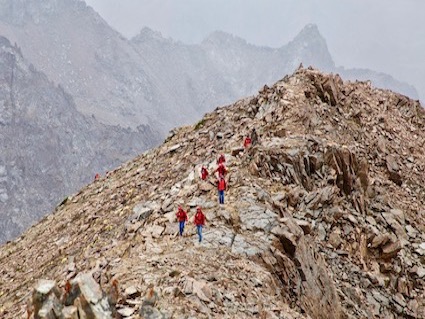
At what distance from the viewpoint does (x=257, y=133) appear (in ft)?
97.1

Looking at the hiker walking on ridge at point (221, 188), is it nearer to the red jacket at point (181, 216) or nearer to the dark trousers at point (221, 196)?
the dark trousers at point (221, 196)

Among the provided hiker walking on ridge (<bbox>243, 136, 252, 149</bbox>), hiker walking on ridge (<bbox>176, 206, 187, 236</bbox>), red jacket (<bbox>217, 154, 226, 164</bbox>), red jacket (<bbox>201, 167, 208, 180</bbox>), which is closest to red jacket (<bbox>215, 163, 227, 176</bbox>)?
red jacket (<bbox>201, 167, 208, 180</bbox>)

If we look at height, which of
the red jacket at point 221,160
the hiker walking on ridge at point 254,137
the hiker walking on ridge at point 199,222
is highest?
the hiker walking on ridge at point 254,137

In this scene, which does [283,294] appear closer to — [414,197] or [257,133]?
[257,133]

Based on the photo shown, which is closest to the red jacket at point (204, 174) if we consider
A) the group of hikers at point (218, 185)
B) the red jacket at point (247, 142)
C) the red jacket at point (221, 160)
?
the group of hikers at point (218, 185)

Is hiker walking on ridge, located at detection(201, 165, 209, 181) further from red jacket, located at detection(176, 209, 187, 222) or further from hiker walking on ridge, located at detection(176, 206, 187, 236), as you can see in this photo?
red jacket, located at detection(176, 209, 187, 222)

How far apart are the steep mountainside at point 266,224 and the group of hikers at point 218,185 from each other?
0.44m

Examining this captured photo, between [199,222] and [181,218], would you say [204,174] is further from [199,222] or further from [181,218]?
[199,222]

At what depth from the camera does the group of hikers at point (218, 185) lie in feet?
64.4

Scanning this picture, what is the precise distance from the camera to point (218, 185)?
22547 millimetres

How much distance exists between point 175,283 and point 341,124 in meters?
22.3

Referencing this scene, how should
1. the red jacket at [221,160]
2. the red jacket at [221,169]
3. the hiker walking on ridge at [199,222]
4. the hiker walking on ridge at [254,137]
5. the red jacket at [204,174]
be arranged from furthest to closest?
the hiker walking on ridge at [254,137], the red jacket at [221,160], the red jacket at [204,174], the red jacket at [221,169], the hiker walking on ridge at [199,222]

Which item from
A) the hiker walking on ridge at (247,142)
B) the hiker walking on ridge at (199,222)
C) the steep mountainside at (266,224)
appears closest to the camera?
the steep mountainside at (266,224)

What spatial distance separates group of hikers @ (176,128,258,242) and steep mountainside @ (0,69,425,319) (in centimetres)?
44
